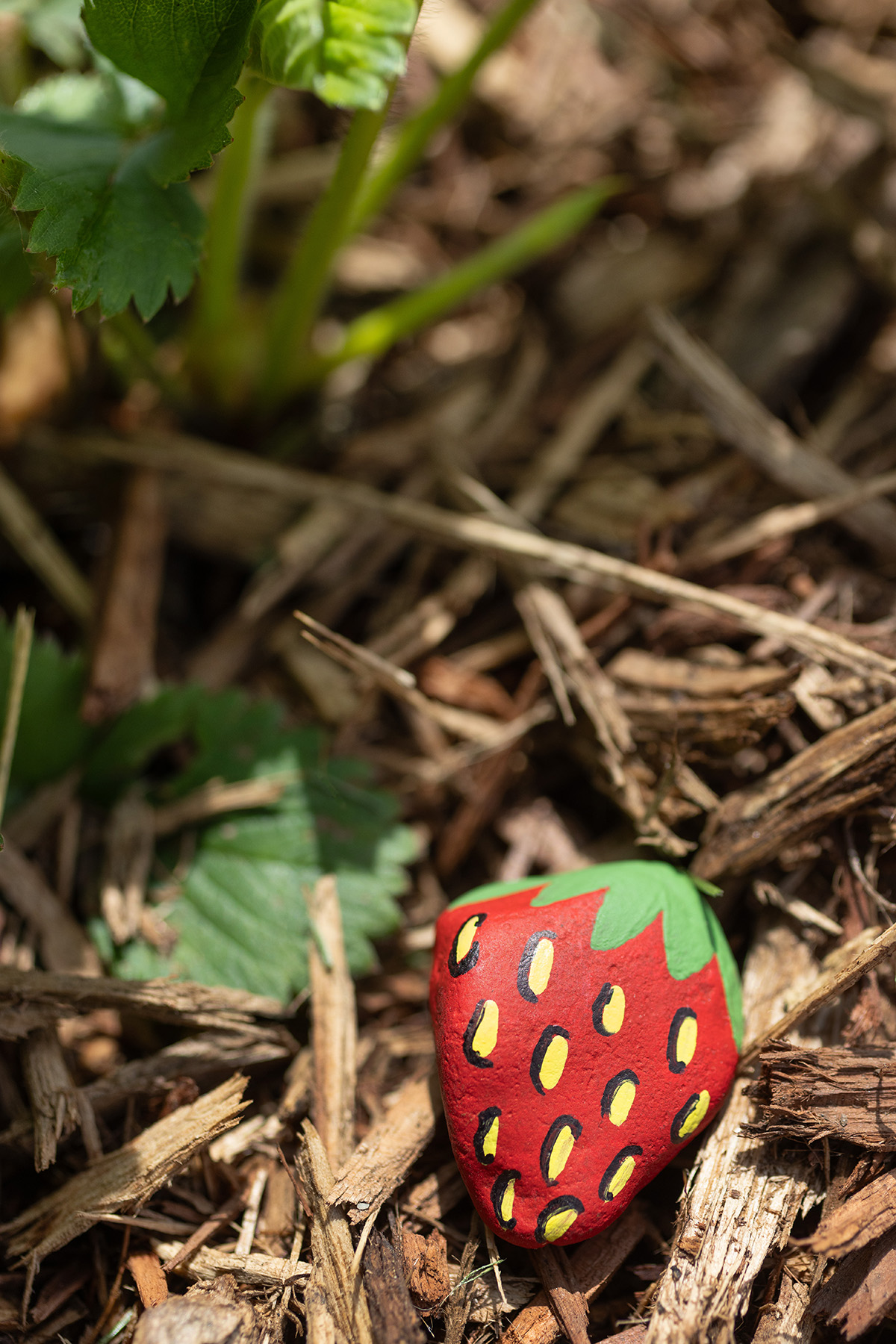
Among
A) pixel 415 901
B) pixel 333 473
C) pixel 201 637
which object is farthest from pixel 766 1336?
pixel 333 473

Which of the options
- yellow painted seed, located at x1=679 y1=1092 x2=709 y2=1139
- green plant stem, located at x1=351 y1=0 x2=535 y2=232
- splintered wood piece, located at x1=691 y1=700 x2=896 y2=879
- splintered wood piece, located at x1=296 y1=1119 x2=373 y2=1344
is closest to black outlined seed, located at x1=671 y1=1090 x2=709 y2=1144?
yellow painted seed, located at x1=679 y1=1092 x2=709 y2=1139

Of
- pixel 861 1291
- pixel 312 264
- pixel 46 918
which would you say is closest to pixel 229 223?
pixel 312 264

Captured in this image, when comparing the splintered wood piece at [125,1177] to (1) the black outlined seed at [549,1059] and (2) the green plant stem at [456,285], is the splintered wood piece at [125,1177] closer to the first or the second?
(1) the black outlined seed at [549,1059]

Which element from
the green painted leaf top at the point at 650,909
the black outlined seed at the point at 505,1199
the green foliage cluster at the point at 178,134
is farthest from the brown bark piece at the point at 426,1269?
the green foliage cluster at the point at 178,134

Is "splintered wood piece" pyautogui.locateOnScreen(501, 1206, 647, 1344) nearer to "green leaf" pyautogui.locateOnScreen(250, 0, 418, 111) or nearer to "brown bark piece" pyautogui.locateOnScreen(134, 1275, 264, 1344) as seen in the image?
"brown bark piece" pyautogui.locateOnScreen(134, 1275, 264, 1344)

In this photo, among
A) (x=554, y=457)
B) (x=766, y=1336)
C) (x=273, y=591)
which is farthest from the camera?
(x=554, y=457)

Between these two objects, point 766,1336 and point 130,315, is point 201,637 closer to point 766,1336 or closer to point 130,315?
point 130,315
